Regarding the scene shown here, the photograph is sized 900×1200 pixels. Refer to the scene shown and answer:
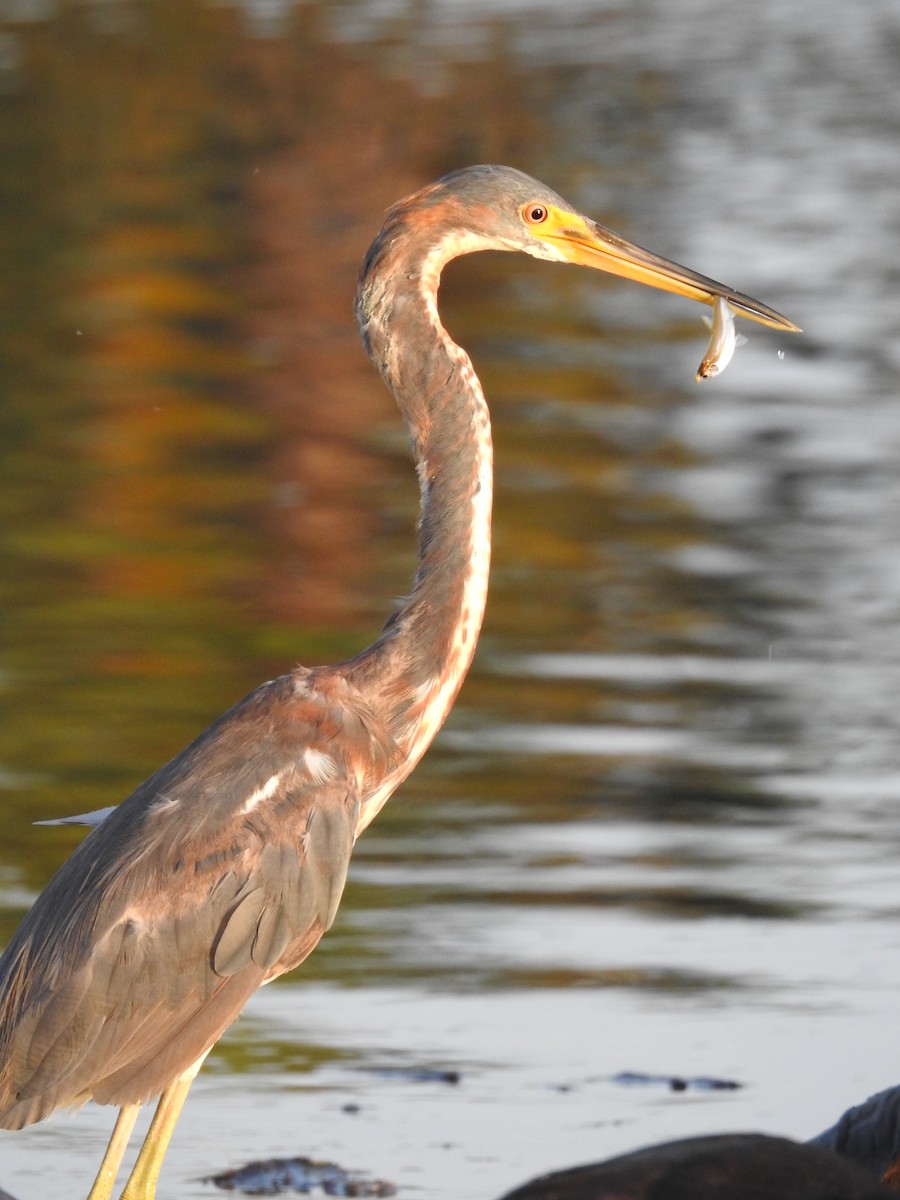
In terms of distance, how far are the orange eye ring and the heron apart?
27 mm

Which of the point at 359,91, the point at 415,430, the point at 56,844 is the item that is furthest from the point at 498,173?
the point at 359,91

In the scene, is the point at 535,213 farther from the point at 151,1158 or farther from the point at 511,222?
the point at 151,1158

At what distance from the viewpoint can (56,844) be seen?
8.07 m

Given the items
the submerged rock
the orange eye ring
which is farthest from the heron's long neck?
the submerged rock

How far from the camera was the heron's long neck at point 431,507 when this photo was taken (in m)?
5.84

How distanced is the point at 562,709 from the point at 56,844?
85.7 inches

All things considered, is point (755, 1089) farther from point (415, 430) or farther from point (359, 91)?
point (359, 91)

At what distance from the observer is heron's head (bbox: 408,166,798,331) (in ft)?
19.6

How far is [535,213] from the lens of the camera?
6098mm

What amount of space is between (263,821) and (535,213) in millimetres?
1697

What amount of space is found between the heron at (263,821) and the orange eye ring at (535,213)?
0.03 metres

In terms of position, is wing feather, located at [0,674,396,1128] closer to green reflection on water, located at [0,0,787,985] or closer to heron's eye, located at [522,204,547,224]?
heron's eye, located at [522,204,547,224]

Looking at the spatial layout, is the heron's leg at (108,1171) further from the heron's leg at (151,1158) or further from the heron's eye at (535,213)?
the heron's eye at (535,213)

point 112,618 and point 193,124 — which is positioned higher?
Result: point 193,124
